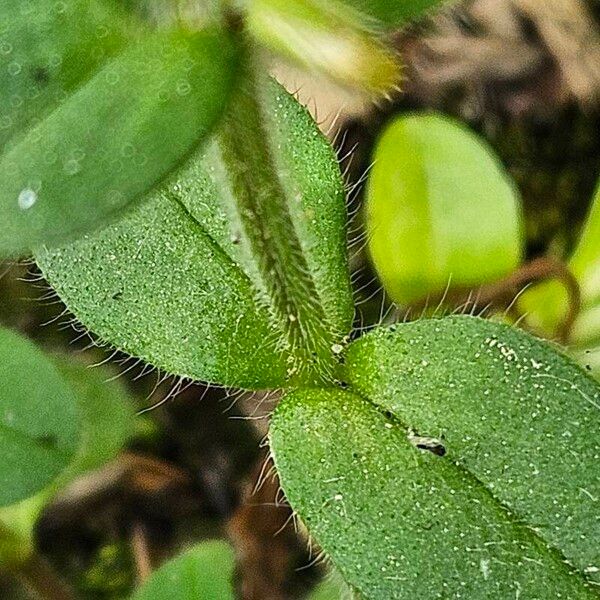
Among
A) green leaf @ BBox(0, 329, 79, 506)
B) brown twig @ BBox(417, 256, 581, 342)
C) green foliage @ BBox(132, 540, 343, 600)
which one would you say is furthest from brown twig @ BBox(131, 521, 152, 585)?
brown twig @ BBox(417, 256, 581, 342)

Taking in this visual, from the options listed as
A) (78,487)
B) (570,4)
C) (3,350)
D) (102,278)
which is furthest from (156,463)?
(570,4)

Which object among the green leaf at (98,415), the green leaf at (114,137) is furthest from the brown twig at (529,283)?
the green leaf at (114,137)

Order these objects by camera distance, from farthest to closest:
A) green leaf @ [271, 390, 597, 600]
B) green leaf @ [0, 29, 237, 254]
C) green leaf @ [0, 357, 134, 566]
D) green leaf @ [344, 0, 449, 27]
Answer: green leaf @ [0, 357, 134, 566], green leaf @ [271, 390, 597, 600], green leaf @ [344, 0, 449, 27], green leaf @ [0, 29, 237, 254]

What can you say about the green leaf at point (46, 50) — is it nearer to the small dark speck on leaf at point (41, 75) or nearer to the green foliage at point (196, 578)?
the small dark speck on leaf at point (41, 75)

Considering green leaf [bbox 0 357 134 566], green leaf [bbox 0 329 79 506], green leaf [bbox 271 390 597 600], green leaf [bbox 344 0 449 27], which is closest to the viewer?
green leaf [bbox 344 0 449 27]

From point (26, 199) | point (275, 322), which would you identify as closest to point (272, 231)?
point (275, 322)

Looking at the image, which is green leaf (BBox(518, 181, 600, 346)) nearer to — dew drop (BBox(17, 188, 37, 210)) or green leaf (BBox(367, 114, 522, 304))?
green leaf (BBox(367, 114, 522, 304))
